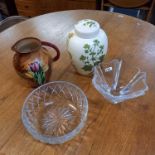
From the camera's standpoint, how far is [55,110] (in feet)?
2.41

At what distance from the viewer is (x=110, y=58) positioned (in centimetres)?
88

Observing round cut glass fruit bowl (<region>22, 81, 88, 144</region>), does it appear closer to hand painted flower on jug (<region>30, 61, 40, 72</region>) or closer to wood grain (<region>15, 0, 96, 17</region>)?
hand painted flower on jug (<region>30, 61, 40, 72</region>)

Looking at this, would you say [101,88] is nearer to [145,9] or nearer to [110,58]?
[110,58]

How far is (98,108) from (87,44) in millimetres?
213

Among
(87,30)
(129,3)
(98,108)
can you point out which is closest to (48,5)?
(129,3)

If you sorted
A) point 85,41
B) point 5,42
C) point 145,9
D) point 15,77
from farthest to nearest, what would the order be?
point 145,9, point 5,42, point 15,77, point 85,41

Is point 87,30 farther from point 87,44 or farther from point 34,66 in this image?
point 34,66

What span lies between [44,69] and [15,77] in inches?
6.5

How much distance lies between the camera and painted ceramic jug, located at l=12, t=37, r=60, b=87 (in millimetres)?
687

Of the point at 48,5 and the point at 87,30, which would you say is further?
the point at 48,5

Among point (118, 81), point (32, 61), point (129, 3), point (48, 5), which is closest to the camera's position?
point (32, 61)

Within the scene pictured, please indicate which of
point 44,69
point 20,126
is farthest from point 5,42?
point 20,126

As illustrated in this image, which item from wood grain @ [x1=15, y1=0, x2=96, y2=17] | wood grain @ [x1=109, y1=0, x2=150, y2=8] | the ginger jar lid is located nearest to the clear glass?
the ginger jar lid

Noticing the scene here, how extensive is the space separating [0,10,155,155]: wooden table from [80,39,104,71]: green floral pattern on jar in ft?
0.22
